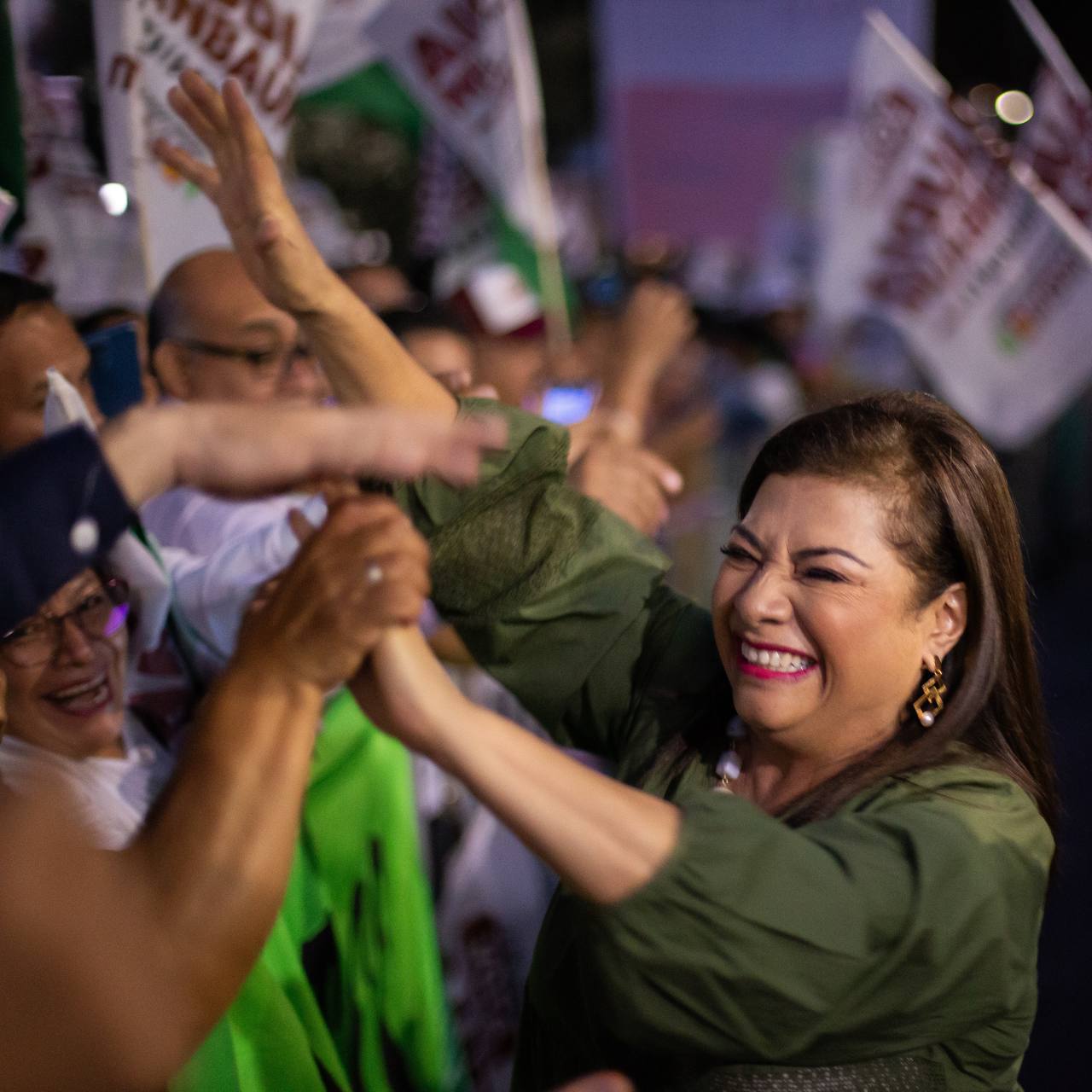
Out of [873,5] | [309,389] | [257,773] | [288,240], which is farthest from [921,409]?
[873,5]

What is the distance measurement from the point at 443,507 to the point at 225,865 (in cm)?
80

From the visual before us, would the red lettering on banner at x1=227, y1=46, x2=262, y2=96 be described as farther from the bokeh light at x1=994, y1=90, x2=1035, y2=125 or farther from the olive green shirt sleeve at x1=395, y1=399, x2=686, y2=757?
the bokeh light at x1=994, y1=90, x2=1035, y2=125

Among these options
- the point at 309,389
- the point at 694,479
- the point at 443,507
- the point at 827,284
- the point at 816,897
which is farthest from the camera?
the point at 827,284

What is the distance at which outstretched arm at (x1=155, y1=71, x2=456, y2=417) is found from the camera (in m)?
1.88

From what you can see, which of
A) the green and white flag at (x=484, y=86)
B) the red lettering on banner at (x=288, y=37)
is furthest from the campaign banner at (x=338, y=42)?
the red lettering on banner at (x=288, y=37)

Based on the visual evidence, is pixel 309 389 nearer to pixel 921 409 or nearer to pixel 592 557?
pixel 592 557

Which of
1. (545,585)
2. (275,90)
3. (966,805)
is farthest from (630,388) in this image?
(966,805)

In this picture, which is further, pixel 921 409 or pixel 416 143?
pixel 416 143

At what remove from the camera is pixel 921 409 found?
1.86m

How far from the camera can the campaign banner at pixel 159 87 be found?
2801mm

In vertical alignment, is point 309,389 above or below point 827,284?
above

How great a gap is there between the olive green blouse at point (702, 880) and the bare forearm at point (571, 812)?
0.03 m

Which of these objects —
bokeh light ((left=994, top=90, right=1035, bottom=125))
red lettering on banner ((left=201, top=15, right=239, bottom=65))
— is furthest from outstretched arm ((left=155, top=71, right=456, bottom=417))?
bokeh light ((left=994, top=90, right=1035, bottom=125))

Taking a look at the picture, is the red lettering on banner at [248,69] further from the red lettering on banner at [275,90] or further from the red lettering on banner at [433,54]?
the red lettering on banner at [433,54]
